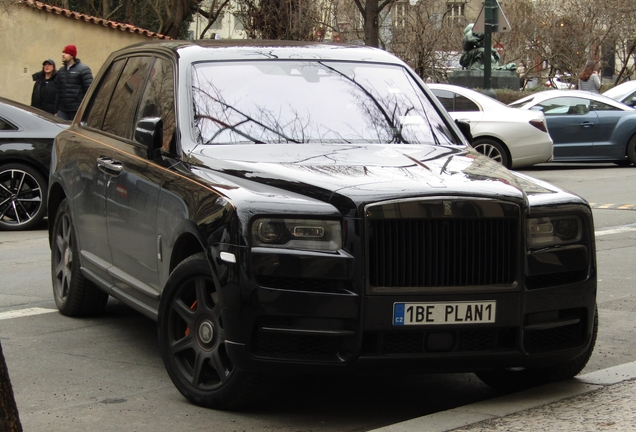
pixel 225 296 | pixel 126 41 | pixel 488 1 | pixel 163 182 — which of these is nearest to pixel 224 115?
pixel 163 182

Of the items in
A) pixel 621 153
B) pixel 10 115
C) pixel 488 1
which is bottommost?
pixel 621 153

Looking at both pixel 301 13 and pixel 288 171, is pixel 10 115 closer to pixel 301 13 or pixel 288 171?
pixel 288 171

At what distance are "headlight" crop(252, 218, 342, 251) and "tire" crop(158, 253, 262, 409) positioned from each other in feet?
1.19

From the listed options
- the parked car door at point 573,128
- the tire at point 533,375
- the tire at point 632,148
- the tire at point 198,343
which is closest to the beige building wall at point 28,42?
the parked car door at point 573,128

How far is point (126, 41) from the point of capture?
3080cm

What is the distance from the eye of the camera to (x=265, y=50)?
6.37 metres

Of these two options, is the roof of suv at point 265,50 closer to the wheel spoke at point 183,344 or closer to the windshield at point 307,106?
the windshield at point 307,106

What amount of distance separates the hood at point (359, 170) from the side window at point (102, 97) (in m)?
1.80

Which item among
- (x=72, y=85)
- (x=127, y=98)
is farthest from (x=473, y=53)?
(x=127, y=98)

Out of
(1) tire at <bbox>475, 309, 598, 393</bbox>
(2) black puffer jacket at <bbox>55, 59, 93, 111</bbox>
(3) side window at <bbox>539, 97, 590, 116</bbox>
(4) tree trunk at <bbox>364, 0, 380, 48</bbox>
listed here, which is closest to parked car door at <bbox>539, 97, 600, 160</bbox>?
(3) side window at <bbox>539, 97, 590, 116</bbox>

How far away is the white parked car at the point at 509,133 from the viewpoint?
19000 millimetres

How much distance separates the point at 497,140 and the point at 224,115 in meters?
13.8

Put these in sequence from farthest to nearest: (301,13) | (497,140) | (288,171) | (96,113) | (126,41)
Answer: (301,13), (126,41), (497,140), (96,113), (288,171)

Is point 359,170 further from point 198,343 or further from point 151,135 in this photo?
point 151,135
